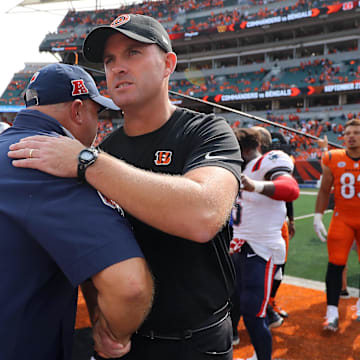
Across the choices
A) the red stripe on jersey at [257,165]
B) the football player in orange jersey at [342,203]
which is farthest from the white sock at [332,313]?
the red stripe on jersey at [257,165]

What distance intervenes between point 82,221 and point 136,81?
2.35 ft

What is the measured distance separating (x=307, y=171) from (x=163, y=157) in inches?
714

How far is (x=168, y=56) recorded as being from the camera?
1562mm

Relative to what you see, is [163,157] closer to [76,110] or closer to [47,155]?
[76,110]

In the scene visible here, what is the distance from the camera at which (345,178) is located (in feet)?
13.3

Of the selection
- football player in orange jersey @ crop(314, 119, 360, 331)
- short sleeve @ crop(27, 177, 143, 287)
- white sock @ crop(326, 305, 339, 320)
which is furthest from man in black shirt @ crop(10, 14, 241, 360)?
football player in orange jersey @ crop(314, 119, 360, 331)

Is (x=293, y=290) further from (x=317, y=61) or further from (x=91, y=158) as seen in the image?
(x=317, y=61)

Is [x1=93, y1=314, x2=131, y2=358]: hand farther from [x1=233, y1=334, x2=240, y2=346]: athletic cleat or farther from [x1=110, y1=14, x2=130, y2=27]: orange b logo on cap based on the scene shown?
[x1=233, y1=334, x2=240, y2=346]: athletic cleat

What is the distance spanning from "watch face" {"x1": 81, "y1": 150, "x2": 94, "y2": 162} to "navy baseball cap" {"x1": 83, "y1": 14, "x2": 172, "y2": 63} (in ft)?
1.84

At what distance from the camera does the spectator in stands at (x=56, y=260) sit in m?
0.95

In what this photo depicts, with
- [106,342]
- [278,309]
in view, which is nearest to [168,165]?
[106,342]

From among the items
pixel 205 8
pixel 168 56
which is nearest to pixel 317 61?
pixel 205 8

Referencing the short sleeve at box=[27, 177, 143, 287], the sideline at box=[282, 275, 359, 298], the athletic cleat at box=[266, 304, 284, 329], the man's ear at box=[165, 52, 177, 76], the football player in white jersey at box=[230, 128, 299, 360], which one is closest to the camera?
the short sleeve at box=[27, 177, 143, 287]

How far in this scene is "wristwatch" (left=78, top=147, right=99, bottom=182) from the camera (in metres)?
1.03
